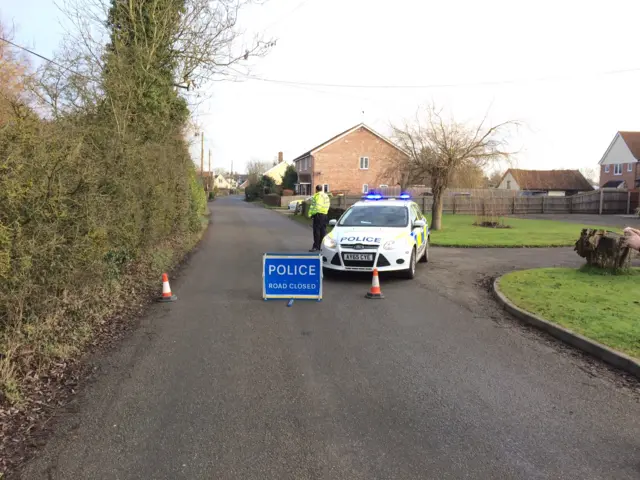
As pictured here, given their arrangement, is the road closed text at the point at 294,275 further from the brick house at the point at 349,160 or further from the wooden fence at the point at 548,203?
the brick house at the point at 349,160

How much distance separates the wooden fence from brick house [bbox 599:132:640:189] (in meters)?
22.8

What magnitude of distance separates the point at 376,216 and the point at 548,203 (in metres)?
33.3

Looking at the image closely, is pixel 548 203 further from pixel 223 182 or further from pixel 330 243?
pixel 223 182

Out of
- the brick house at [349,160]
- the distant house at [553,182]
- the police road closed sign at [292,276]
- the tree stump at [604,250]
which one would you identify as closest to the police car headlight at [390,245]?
the police road closed sign at [292,276]

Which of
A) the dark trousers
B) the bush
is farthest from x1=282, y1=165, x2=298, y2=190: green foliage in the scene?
the bush

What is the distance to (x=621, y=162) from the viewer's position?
61500 mm

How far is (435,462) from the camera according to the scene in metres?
3.24

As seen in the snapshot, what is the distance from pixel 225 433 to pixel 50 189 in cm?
299

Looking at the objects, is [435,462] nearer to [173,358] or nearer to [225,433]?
[225,433]

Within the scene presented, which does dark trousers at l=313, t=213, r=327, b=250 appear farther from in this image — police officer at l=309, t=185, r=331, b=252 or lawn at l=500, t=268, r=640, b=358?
lawn at l=500, t=268, r=640, b=358

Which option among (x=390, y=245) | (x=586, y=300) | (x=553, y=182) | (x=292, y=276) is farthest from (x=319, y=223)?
(x=553, y=182)

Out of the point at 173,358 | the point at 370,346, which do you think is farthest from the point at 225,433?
the point at 370,346

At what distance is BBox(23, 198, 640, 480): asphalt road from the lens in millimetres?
3230

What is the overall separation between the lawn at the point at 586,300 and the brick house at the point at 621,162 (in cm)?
5651
